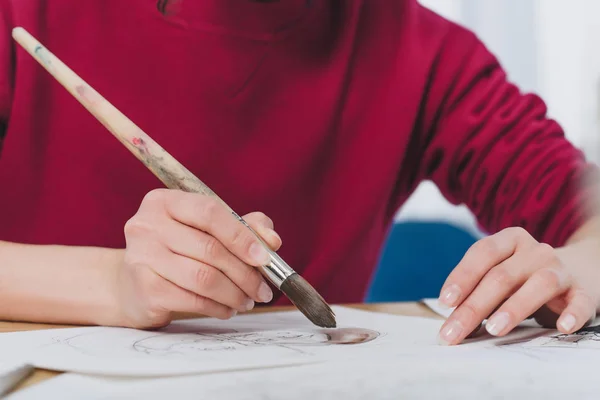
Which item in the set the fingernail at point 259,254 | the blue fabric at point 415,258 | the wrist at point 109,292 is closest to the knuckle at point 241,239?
the fingernail at point 259,254

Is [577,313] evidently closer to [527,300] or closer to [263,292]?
[527,300]

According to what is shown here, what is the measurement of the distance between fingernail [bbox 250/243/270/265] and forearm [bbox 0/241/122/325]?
4.7 inches

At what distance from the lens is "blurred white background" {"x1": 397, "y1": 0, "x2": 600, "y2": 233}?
1.36 metres

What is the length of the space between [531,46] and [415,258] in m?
0.72

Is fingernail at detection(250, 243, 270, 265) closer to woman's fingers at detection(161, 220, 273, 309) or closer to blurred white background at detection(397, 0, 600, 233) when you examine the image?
woman's fingers at detection(161, 220, 273, 309)

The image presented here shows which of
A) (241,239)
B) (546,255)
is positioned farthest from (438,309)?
(241,239)

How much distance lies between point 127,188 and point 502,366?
408 mm

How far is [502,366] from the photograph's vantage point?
30 centimetres

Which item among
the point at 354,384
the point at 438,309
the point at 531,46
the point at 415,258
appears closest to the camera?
the point at 354,384

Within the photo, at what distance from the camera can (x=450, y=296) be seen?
0.38 m


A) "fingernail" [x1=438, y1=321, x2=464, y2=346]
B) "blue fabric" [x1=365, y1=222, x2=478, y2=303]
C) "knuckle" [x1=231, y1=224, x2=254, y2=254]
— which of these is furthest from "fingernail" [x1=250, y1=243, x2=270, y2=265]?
"blue fabric" [x1=365, y1=222, x2=478, y2=303]

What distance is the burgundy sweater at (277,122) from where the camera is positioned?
594 mm

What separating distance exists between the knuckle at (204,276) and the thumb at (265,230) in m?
0.04

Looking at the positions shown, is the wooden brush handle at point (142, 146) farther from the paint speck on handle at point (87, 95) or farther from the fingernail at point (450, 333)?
the fingernail at point (450, 333)
